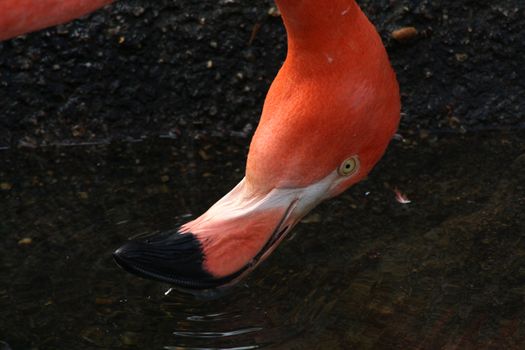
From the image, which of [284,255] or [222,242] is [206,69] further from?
[222,242]

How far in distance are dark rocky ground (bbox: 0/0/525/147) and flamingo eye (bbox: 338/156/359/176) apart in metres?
1.17

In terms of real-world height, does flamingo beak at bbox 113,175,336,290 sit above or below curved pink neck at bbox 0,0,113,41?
below

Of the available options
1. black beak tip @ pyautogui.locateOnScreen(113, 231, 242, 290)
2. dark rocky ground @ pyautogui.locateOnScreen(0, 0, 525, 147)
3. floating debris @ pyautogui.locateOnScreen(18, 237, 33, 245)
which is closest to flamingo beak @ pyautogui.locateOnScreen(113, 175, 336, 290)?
black beak tip @ pyautogui.locateOnScreen(113, 231, 242, 290)

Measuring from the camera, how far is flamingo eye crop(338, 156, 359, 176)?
240 cm

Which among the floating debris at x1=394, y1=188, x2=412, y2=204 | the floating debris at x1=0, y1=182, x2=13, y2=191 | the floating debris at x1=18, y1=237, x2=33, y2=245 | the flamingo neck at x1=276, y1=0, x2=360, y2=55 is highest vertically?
the flamingo neck at x1=276, y1=0, x2=360, y2=55

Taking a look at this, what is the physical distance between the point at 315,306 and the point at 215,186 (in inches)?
27.1

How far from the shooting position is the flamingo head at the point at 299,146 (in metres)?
2.30

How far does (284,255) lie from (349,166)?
52cm

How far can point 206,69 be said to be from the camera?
3.56 metres

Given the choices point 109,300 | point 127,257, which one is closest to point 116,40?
point 109,300

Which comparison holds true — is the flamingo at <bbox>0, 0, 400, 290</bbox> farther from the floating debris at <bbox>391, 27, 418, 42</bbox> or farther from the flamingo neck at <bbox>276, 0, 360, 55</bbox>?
the floating debris at <bbox>391, 27, 418, 42</bbox>

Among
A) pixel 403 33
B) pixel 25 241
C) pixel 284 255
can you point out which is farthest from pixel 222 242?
pixel 403 33

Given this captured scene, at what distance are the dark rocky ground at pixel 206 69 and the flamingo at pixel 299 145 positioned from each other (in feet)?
3.77

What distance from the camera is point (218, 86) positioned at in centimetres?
358
